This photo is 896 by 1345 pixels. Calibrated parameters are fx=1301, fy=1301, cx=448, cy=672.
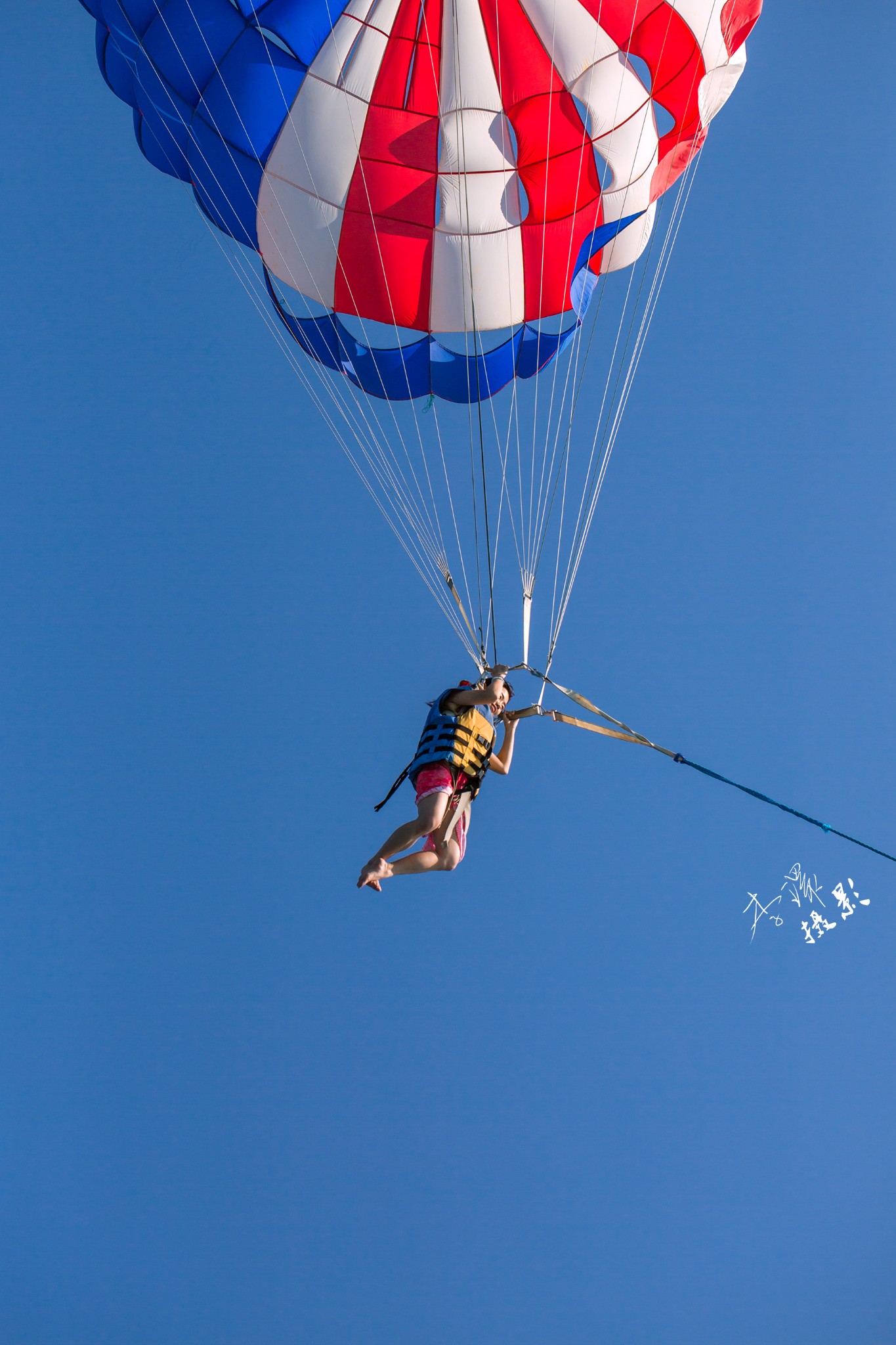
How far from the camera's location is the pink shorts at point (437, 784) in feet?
19.8

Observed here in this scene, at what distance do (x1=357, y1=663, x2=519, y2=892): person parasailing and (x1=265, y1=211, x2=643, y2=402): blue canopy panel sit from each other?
2136 millimetres

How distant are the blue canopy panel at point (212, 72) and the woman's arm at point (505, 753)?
324 cm


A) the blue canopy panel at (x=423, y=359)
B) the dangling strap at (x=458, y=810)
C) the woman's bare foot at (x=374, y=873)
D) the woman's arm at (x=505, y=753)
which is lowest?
the woman's bare foot at (x=374, y=873)

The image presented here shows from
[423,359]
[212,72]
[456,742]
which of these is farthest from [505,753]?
[212,72]

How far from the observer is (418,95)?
22.4ft

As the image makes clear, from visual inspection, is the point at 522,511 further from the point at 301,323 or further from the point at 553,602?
the point at 301,323

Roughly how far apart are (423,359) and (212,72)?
1890 millimetres

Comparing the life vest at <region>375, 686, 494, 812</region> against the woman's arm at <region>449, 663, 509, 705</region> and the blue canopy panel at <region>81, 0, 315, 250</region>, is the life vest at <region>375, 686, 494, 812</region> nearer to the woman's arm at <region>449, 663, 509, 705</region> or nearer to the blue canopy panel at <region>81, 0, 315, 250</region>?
the woman's arm at <region>449, 663, 509, 705</region>

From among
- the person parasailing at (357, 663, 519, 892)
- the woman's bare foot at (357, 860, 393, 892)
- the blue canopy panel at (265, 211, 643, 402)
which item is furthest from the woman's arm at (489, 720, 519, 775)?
the blue canopy panel at (265, 211, 643, 402)

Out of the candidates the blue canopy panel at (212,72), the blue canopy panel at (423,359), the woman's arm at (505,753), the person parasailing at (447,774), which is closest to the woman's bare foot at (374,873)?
the person parasailing at (447,774)

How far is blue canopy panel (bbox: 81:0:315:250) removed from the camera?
657cm

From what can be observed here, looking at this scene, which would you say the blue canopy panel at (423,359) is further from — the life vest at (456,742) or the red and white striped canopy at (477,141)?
the life vest at (456,742)

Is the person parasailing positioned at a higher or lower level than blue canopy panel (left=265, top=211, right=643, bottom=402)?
lower

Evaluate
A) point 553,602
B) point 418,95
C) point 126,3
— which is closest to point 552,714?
point 553,602
